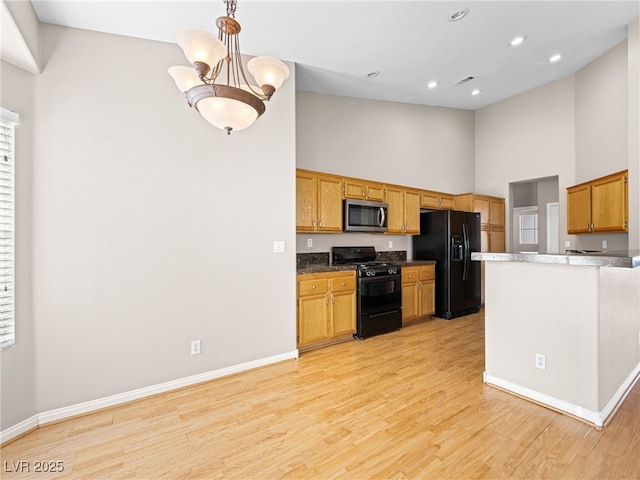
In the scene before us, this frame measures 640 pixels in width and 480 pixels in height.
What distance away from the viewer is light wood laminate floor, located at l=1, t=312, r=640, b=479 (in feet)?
5.70

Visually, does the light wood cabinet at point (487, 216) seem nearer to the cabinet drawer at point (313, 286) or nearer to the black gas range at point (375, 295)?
the black gas range at point (375, 295)

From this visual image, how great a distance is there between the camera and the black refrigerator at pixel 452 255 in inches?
193

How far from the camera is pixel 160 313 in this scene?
2.64 meters

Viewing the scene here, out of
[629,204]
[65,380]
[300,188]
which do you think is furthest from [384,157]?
[65,380]

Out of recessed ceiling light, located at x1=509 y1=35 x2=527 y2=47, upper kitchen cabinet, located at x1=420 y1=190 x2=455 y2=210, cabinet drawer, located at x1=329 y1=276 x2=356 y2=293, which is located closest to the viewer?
recessed ceiling light, located at x1=509 y1=35 x2=527 y2=47

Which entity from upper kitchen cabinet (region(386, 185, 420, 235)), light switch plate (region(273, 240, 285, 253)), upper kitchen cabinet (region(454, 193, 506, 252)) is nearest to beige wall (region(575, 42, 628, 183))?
upper kitchen cabinet (region(454, 193, 506, 252))

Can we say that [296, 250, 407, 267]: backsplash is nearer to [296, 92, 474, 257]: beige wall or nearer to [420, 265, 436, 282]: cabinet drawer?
[296, 92, 474, 257]: beige wall

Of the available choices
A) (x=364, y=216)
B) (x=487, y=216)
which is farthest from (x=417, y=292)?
(x=487, y=216)

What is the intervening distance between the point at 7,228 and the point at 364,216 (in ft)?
11.5

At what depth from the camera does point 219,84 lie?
164 cm

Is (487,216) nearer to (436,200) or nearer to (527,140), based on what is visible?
(436,200)

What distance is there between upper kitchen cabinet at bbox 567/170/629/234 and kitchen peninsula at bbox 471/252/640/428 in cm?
142

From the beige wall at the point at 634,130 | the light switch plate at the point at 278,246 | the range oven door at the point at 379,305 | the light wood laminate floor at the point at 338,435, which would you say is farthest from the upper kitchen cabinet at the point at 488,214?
the light switch plate at the point at 278,246

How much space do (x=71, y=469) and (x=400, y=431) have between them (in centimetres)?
197
